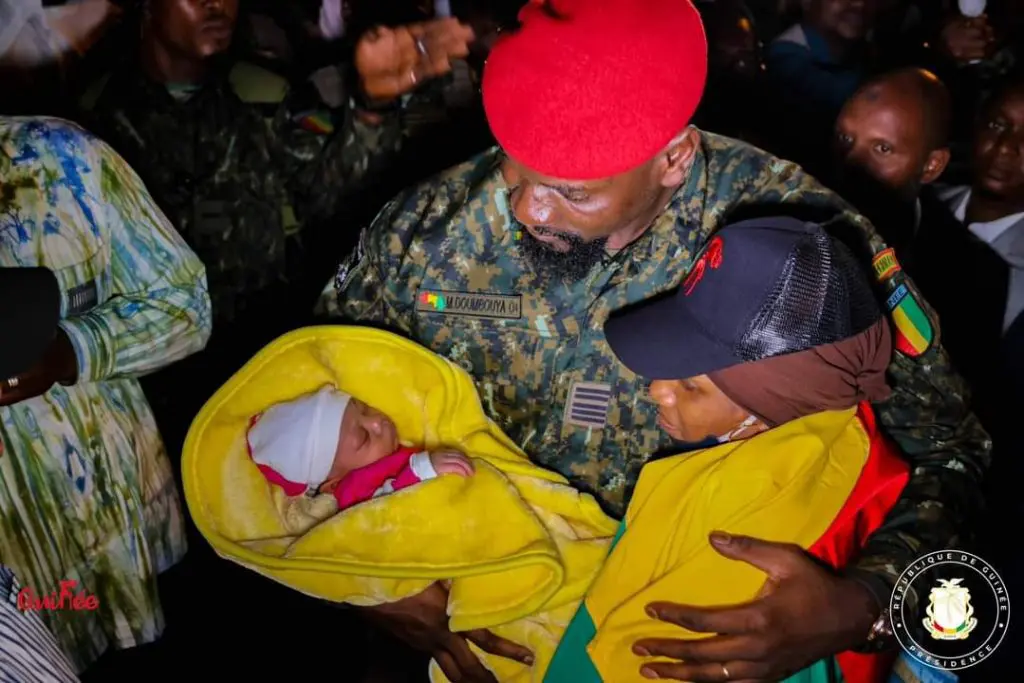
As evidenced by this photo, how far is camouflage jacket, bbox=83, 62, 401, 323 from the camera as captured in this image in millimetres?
2311

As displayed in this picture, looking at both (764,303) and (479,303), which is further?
(479,303)

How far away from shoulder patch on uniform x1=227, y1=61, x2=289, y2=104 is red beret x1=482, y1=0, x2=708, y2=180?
138 centimetres

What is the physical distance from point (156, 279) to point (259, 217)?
856mm

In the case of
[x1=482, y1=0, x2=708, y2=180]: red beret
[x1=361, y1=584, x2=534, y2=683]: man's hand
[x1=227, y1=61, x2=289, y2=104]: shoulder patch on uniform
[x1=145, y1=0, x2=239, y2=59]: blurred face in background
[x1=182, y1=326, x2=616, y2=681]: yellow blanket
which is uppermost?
[x1=482, y1=0, x2=708, y2=180]: red beret

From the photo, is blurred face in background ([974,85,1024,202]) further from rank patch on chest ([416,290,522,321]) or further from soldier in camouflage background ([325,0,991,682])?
rank patch on chest ([416,290,522,321])

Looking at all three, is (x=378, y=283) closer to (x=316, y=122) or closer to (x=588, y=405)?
(x=588, y=405)

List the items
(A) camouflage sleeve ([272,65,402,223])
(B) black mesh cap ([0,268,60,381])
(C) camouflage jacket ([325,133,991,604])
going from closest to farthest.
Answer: (B) black mesh cap ([0,268,60,381]) < (C) camouflage jacket ([325,133,991,604]) < (A) camouflage sleeve ([272,65,402,223])

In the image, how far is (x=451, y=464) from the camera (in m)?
1.40

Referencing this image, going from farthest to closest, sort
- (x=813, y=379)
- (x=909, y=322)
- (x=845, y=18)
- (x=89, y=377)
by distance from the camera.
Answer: (x=845, y=18)
(x=89, y=377)
(x=909, y=322)
(x=813, y=379)

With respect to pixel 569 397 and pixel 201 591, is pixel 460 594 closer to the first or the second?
pixel 569 397

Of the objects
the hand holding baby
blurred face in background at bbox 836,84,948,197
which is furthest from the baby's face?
blurred face in background at bbox 836,84,948,197

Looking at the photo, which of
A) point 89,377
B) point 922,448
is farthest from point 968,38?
point 89,377

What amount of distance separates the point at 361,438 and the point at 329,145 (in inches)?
35.6

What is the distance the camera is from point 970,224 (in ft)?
7.38
